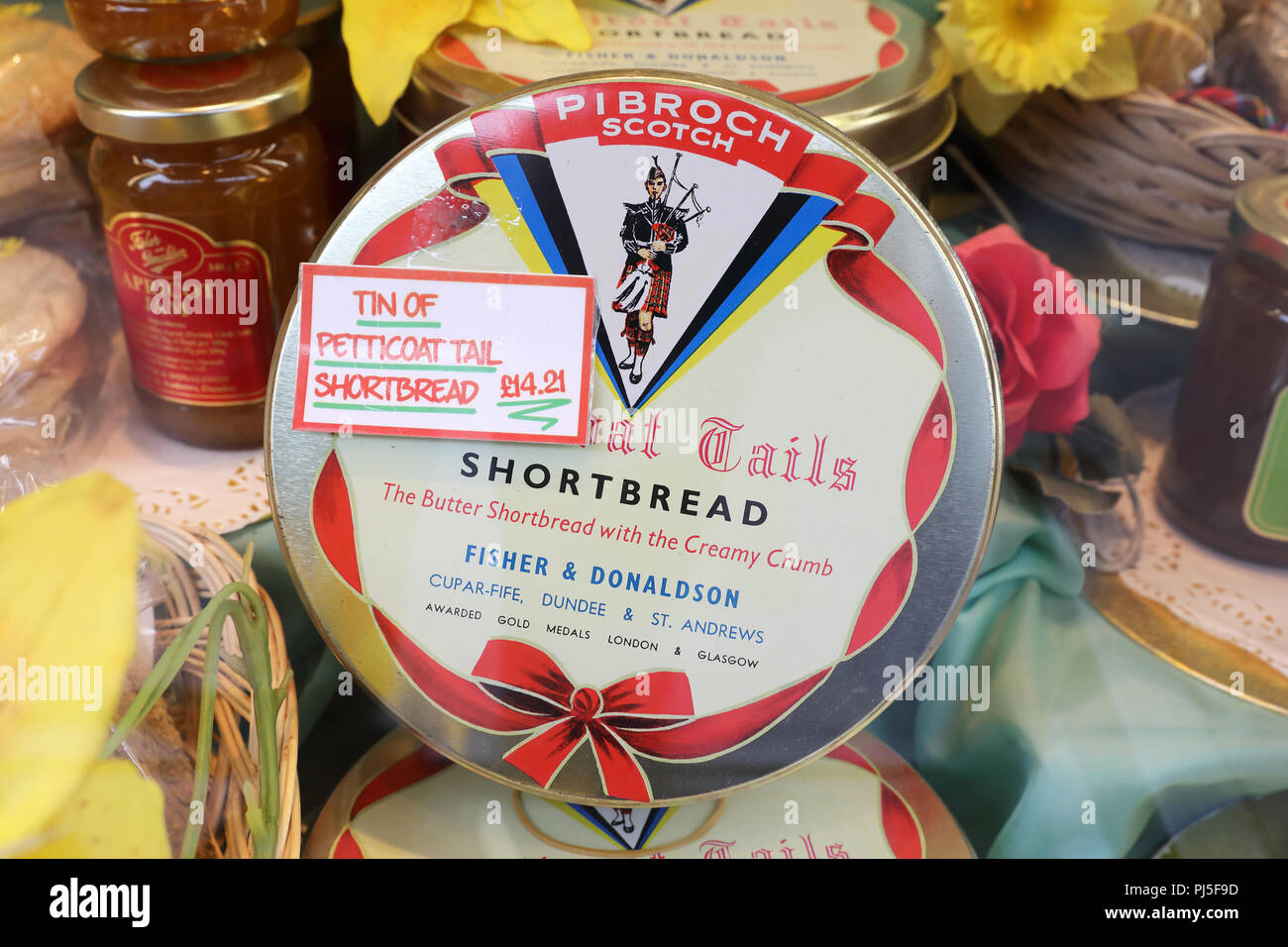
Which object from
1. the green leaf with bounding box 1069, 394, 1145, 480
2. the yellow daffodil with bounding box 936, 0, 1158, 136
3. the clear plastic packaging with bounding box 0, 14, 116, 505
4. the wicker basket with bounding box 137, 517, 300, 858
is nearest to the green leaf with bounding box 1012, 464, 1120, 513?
the green leaf with bounding box 1069, 394, 1145, 480

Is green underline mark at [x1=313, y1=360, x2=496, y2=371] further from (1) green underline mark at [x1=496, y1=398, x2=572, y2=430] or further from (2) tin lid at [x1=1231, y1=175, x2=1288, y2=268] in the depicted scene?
(2) tin lid at [x1=1231, y1=175, x2=1288, y2=268]

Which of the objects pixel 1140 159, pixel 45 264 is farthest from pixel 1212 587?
pixel 45 264

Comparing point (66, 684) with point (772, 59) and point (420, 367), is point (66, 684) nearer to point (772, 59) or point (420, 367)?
point (420, 367)

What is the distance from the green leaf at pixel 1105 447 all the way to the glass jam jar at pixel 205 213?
624 mm

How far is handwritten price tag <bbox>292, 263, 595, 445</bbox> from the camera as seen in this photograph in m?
0.54

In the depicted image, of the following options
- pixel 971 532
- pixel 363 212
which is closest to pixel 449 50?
pixel 363 212

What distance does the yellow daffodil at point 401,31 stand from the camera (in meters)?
0.69

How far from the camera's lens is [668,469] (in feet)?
1.82

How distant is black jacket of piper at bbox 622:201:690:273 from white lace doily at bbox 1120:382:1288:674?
444 mm

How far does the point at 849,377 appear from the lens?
1.78 feet

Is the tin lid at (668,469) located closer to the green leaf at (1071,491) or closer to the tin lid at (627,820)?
the tin lid at (627,820)

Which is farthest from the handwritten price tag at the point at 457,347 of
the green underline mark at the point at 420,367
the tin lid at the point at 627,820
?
the tin lid at the point at 627,820

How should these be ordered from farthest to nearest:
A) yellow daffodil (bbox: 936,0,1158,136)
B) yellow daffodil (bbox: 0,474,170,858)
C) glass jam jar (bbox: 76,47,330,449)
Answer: yellow daffodil (bbox: 936,0,1158,136), glass jam jar (bbox: 76,47,330,449), yellow daffodil (bbox: 0,474,170,858)
